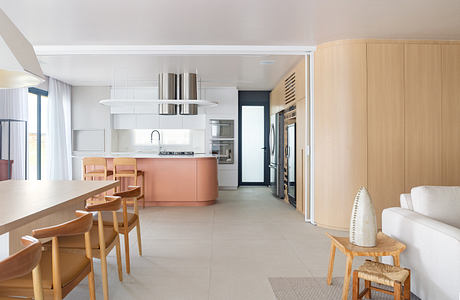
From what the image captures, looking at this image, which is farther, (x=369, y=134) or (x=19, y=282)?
(x=369, y=134)

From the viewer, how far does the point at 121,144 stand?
873 centimetres

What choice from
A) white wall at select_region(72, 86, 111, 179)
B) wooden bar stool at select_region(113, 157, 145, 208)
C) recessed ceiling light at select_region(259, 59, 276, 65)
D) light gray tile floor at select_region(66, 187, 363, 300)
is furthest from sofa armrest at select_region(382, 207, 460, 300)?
white wall at select_region(72, 86, 111, 179)

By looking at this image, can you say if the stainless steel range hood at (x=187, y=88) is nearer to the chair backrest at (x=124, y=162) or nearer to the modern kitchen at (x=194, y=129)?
the modern kitchen at (x=194, y=129)

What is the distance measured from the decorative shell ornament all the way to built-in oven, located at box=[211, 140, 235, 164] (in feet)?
20.0

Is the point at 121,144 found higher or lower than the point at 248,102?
lower

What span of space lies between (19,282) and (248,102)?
786 centimetres

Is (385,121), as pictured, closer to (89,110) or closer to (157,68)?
(157,68)

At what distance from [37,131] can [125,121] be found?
6.51 feet

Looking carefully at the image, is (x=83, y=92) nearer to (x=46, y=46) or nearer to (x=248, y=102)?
(x=46, y=46)

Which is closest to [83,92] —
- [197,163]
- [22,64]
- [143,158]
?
[143,158]

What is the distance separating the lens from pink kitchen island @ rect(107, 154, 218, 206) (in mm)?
6172

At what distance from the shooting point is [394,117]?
459 cm

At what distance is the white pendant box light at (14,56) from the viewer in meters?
1.95

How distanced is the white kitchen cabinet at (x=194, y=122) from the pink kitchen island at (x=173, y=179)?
2.40 metres
